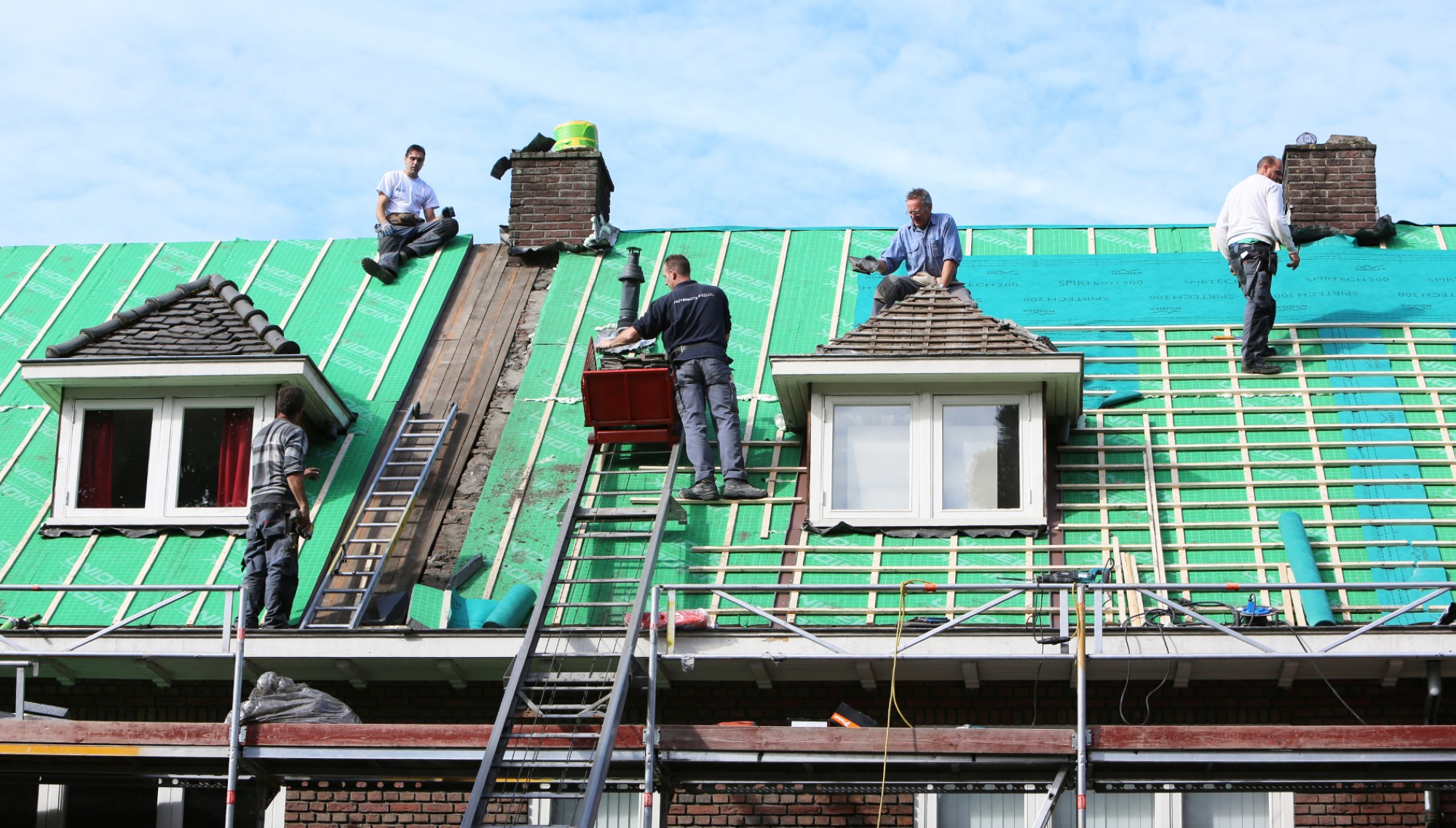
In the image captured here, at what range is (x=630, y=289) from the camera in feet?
50.6

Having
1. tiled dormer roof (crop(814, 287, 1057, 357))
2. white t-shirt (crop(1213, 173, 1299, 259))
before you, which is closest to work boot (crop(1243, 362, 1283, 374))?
white t-shirt (crop(1213, 173, 1299, 259))

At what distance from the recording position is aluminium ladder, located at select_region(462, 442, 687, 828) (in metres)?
10.4

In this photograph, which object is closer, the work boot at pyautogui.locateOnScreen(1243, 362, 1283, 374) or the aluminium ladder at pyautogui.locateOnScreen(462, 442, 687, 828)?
the aluminium ladder at pyautogui.locateOnScreen(462, 442, 687, 828)

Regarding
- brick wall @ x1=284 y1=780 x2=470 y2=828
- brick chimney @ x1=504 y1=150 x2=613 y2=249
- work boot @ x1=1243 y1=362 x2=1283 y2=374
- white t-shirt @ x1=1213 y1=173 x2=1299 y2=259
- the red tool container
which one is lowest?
brick wall @ x1=284 y1=780 x2=470 y2=828

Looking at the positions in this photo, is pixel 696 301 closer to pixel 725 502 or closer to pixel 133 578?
pixel 725 502

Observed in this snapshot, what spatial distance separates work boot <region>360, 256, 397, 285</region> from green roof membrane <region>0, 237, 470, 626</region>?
0.28 feet

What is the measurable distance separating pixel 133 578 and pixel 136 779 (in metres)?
2.18

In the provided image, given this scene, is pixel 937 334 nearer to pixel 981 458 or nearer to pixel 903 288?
pixel 981 458

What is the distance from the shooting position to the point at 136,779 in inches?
444

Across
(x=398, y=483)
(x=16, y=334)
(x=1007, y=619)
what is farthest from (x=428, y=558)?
(x=16, y=334)

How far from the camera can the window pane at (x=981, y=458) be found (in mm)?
13133

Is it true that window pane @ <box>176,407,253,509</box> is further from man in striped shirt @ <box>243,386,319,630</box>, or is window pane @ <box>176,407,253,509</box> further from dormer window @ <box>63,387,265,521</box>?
man in striped shirt @ <box>243,386,319,630</box>

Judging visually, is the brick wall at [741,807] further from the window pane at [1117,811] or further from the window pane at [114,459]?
the window pane at [114,459]

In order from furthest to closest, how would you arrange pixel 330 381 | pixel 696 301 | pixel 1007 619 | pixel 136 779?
pixel 330 381 → pixel 696 301 → pixel 1007 619 → pixel 136 779
